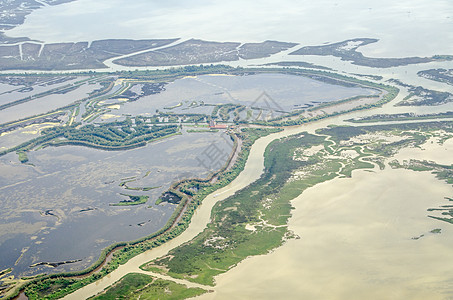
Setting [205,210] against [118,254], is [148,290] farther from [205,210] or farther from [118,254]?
[205,210]

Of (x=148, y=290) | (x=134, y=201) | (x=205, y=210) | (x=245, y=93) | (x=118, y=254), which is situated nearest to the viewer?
(x=148, y=290)

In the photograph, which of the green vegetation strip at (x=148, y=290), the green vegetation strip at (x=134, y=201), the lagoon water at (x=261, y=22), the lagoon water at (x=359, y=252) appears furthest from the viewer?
the lagoon water at (x=261, y=22)

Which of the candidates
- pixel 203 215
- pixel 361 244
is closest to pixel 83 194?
pixel 203 215

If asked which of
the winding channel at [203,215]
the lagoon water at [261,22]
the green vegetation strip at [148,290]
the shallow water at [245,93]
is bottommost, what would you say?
the green vegetation strip at [148,290]

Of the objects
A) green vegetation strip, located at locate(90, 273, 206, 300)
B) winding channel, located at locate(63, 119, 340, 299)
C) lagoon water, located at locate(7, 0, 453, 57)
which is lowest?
green vegetation strip, located at locate(90, 273, 206, 300)

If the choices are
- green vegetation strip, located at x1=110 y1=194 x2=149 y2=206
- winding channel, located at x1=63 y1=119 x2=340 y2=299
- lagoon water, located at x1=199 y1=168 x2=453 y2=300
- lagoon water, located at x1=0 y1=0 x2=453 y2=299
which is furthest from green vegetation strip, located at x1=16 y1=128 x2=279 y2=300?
lagoon water, located at x1=199 y1=168 x2=453 y2=300

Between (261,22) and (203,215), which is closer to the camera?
(203,215)

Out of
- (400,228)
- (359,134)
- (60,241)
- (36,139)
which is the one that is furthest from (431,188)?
(36,139)

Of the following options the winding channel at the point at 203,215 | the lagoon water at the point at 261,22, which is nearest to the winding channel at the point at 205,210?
the winding channel at the point at 203,215

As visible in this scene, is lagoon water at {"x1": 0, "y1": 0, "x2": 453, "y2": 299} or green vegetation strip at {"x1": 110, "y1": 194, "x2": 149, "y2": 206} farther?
green vegetation strip at {"x1": 110, "y1": 194, "x2": 149, "y2": 206}

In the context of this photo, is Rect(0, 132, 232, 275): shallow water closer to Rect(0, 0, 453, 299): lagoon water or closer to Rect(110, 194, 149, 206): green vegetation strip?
Rect(110, 194, 149, 206): green vegetation strip

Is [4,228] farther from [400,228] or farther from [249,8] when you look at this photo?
[249,8]

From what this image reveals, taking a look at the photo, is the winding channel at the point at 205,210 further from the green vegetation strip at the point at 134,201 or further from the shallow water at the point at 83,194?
the green vegetation strip at the point at 134,201
